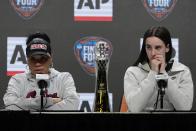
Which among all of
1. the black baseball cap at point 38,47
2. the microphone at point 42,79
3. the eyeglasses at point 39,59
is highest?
the black baseball cap at point 38,47

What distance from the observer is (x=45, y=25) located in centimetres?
406

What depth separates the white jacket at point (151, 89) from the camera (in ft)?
8.38

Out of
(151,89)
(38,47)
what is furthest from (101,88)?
(38,47)

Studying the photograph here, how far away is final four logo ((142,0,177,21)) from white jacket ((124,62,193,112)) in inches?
52.0

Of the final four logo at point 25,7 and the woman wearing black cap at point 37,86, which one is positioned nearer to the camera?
the woman wearing black cap at point 37,86

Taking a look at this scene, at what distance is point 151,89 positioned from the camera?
2.58m

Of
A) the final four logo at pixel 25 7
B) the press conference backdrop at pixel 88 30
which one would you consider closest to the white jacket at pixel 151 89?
the press conference backdrop at pixel 88 30

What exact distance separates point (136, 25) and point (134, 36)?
0.10 m

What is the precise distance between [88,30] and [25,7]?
1.94 feet

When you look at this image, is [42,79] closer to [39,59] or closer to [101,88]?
[101,88]

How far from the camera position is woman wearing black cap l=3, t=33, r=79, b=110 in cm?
274

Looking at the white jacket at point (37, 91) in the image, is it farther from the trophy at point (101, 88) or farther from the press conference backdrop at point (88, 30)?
the press conference backdrop at point (88, 30)

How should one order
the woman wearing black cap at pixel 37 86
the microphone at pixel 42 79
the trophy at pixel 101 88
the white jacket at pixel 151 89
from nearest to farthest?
the trophy at pixel 101 88 < the microphone at pixel 42 79 < the white jacket at pixel 151 89 < the woman wearing black cap at pixel 37 86
